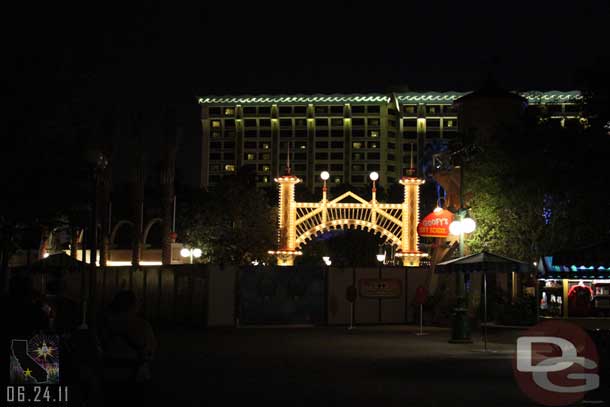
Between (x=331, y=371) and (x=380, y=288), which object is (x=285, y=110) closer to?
(x=380, y=288)

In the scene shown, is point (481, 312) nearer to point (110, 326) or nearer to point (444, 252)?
point (444, 252)

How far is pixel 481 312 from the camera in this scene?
1377 inches

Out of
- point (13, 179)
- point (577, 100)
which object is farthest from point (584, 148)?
point (13, 179)

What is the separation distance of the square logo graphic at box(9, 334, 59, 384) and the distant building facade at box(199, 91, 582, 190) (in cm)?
16186

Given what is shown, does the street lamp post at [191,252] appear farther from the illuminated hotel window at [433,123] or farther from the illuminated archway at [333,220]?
the illuminated hotel window at [433,123]

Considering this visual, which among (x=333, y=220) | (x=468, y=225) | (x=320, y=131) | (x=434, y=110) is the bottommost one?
(x=468, y=225)

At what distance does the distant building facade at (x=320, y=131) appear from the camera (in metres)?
174

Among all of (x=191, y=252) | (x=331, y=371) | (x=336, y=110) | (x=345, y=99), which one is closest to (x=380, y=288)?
(x=331, y=371)

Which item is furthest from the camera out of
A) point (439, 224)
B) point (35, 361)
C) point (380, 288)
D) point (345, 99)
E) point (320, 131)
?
point (320, 131)

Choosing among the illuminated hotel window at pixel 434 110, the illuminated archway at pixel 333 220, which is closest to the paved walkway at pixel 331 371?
the illuminated archway at pixel 333 220

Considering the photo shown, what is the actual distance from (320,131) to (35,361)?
166365 mm

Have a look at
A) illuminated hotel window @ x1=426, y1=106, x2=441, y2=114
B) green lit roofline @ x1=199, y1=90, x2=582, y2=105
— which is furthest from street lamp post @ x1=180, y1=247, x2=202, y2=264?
illuminated hotel window @ x1=426, y1=106, x2=441, y2=114

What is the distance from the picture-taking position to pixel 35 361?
348 inches

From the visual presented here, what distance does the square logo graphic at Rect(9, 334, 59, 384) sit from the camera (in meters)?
8.84
